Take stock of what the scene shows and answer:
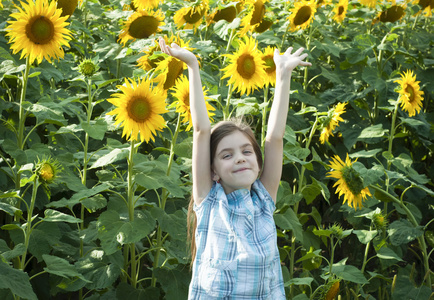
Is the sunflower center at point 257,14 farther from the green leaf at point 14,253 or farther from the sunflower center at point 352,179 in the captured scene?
the green leaf at point 14,253

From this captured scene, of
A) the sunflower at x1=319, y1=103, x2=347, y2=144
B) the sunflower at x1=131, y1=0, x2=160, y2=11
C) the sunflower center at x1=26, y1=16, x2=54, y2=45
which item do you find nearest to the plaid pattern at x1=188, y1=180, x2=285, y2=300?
the sunflower at x1=319, y1=103, x2=347, y2=144

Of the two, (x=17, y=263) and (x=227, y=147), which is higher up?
(x=227, y=147)

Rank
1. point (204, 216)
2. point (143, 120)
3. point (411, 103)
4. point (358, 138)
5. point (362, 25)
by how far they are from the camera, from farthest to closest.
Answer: point (362, 25)
point (358, 138)
point (411, 103)
point (143, 120)
point (204, 216)

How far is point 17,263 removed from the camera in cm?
267

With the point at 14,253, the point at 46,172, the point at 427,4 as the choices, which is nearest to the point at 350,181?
the point at 46,172

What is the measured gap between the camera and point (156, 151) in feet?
11.1

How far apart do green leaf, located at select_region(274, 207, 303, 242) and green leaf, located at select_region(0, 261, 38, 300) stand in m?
1.18

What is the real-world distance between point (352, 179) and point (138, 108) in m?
1.15

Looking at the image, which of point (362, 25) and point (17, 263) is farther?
point (362, 25)

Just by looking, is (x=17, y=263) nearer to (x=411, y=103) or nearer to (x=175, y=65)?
(x=175, y=65)

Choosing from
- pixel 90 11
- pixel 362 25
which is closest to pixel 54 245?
pixel 90 11

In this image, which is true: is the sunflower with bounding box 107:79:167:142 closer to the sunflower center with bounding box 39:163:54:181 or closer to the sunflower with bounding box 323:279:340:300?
the sunflower center with bounding box 39:163:54:181

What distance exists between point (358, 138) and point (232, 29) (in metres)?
1.05

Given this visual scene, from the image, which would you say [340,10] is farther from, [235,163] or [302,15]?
[235,163]
